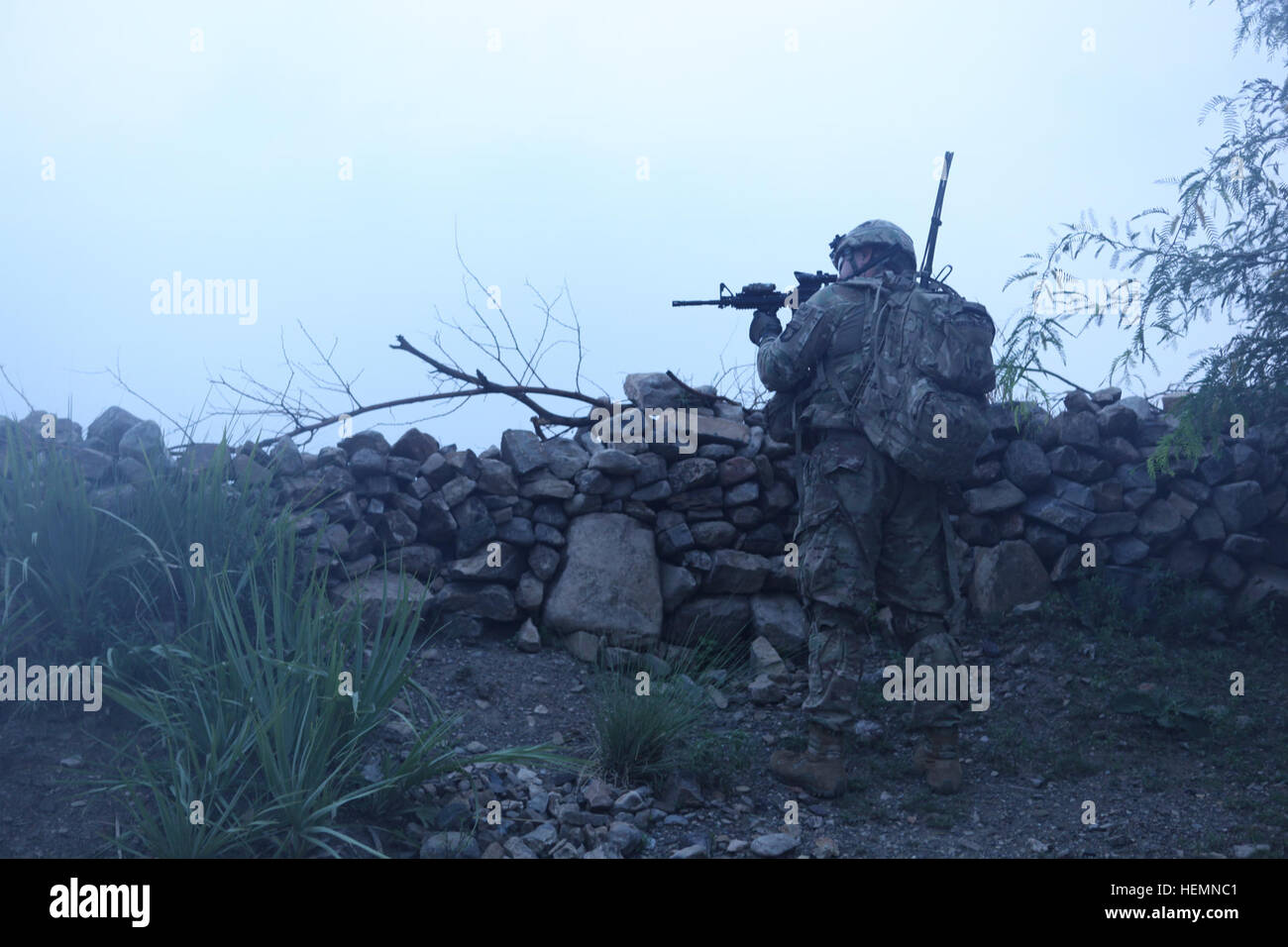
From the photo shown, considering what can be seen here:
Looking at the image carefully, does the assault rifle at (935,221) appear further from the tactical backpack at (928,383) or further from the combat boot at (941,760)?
the combat boot at (941,760)

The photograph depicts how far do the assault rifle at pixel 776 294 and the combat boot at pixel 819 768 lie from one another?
2265mm

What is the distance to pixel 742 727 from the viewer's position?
5.09m

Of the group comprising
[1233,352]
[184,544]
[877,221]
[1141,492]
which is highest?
[877,221]

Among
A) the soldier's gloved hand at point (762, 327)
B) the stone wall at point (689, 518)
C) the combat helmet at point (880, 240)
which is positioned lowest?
the stone wall at point (689, 518)

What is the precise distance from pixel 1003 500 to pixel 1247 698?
5.65 feet

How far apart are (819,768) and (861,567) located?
3.01 feet

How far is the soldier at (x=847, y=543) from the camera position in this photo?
449 centimetres

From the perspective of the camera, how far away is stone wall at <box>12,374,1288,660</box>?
567cm

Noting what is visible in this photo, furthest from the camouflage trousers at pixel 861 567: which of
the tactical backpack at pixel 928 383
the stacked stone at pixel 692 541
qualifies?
the stacked stone at pixel 692 541
